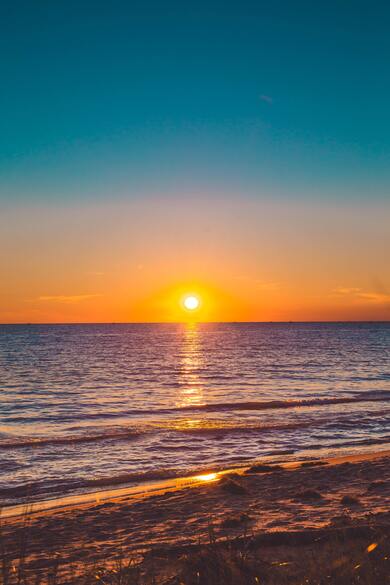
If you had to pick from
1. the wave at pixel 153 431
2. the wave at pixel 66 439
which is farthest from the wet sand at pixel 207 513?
the wave at pixel 66 439

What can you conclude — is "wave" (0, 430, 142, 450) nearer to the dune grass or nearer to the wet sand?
the wet sand

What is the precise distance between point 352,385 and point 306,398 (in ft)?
28.1

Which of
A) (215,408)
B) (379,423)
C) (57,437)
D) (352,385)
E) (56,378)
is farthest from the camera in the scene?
(56,378)

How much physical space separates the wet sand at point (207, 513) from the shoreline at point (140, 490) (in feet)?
0.29

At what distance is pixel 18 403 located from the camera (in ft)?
100

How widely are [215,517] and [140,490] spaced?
11.3 feet

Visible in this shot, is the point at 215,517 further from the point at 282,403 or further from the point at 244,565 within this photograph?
the point at 282,403

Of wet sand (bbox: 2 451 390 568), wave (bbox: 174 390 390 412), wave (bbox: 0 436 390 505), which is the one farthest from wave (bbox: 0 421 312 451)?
wet sand (bbox: 2 451 390 568)

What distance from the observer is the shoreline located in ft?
41.0

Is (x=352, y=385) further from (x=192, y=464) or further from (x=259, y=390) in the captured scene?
(x=192, y=464)

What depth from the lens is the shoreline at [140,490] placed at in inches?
492

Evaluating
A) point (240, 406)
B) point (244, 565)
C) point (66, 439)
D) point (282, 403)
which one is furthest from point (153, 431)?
point (244, 565)

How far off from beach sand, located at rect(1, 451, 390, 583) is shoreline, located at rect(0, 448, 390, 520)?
12 cm

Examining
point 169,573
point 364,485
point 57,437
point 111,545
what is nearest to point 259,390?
point 57,437
